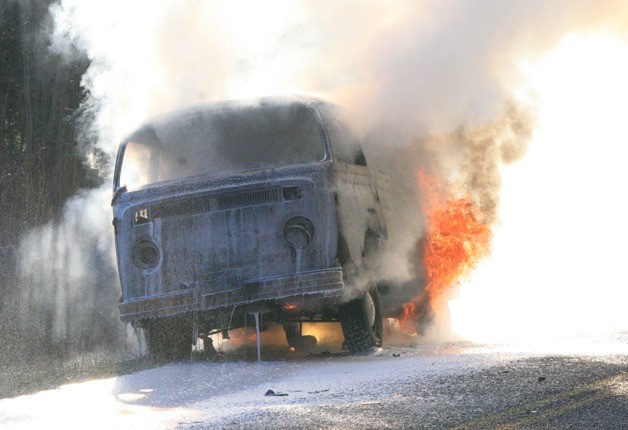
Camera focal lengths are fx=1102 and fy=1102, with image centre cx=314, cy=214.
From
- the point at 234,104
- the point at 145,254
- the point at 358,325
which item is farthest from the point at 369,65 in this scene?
the point at 145,254

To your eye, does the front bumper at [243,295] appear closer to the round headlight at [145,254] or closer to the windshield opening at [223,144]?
Result: the round headlight at [145,254]

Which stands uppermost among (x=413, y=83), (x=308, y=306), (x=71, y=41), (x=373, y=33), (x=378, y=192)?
(x=71, y=41)

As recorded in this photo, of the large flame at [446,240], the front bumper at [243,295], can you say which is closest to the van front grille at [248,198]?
the front bumper at [243,295]

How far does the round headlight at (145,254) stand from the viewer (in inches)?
396

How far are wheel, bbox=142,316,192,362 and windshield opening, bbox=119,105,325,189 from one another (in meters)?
1.35

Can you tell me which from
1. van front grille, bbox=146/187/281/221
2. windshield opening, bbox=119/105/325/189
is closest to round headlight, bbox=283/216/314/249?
van front grille, bbox=146/187/281/221

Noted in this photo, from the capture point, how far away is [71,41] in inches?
675

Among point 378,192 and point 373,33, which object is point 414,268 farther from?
point 373,33

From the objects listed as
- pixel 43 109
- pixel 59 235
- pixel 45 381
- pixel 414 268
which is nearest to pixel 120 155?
pixel 45 381

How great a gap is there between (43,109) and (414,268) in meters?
9.38

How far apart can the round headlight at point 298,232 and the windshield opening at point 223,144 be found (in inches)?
26.0

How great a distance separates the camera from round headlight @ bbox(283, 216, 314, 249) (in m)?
9.77

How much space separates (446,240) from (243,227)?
295 cm

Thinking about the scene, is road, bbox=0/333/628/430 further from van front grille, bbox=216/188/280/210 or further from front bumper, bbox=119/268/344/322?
van front grille, bbox=216/188/280/210
